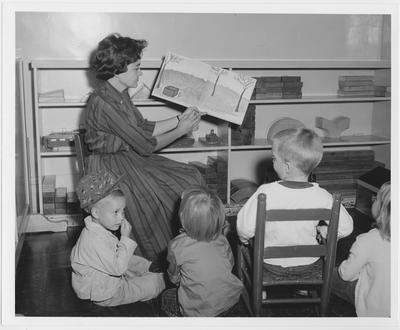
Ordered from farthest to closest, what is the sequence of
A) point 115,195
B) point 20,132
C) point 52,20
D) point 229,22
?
1. point 229,22
2. point 52,20
3. point 20,132
4. point 115,195

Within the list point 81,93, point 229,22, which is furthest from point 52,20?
point 229,22

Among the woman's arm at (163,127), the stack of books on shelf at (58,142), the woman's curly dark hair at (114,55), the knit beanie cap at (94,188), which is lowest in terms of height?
the knit beanie cap at (94,188)

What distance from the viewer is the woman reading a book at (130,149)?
3469 millimetres

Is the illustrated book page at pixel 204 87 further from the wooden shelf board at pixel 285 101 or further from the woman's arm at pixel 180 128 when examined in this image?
the wooden shelf board at pixel 285 101

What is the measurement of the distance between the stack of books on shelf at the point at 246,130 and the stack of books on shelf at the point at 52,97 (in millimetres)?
1545

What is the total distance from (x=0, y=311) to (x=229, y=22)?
11.5 ft

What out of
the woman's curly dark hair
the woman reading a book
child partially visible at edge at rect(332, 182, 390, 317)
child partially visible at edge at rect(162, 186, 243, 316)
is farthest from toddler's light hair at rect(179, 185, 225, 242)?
the woman's curly dark hair

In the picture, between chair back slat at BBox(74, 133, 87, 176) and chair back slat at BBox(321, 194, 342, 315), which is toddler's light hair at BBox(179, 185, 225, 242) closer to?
chair back slat at BBox(321, 194, 342, 315)

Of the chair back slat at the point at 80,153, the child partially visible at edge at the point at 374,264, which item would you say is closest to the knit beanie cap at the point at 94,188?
the chair back slat at the point at 80,153

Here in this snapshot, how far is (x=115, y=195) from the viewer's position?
9.84 ft
